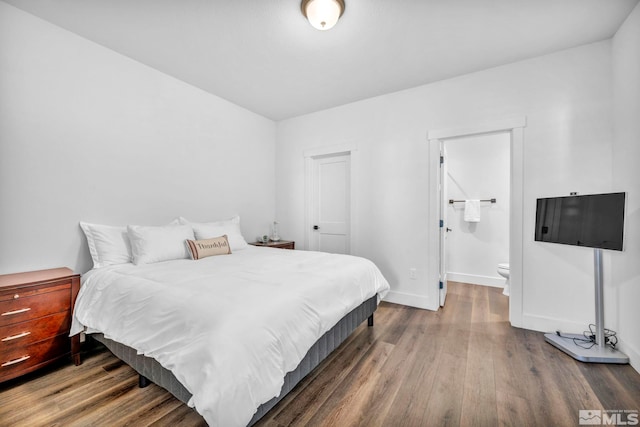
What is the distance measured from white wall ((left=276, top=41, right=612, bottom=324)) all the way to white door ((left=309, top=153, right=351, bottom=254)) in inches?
12.0

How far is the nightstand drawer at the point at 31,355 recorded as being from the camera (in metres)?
1.79

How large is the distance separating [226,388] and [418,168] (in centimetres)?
308

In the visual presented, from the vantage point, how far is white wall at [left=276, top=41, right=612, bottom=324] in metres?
2.53

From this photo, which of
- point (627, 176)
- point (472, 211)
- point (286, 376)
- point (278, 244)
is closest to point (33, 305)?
point (286, 376)

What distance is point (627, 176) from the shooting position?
86.5 inches


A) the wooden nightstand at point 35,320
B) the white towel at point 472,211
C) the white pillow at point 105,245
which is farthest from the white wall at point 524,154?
the wooden nightstand at point 35,320

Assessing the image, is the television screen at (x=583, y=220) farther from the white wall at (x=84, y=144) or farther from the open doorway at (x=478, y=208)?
the white wall at (x=84, y=144)

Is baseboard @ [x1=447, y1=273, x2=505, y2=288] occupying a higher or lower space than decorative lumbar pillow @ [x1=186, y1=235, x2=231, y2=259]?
lower

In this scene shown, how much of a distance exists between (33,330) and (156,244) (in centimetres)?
96

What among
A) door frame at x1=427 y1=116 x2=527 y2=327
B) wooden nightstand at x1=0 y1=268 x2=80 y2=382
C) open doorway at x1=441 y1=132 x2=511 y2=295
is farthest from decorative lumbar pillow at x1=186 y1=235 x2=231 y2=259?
open doorway at x1=441 y1=132 x2=511 y2=295

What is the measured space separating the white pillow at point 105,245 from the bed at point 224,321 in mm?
104

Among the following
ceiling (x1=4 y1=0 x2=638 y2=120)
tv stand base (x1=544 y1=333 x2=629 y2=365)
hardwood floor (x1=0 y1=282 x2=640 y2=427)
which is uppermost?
ceiling (x1=4 y1=0 x2=638 y2=120)

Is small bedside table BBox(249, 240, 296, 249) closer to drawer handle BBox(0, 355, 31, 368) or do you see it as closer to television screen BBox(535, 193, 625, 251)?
drawer handle BBox(0, 355, 31, 368)

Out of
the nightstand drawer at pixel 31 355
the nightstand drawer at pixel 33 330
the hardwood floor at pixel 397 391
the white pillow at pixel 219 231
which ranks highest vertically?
the white pillow at pixel 219 231
